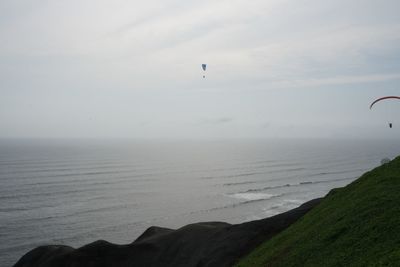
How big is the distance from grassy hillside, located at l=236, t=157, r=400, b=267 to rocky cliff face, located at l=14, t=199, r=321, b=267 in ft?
15.0

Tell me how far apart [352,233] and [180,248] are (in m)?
16.9

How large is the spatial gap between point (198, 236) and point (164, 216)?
1414 inches

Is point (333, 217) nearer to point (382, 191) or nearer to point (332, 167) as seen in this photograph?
point (382, 191)

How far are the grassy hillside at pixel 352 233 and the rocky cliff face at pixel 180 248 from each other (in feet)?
15.0

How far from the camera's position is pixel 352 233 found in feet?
56.5

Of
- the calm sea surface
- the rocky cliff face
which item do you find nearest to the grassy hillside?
the rocky cliff face

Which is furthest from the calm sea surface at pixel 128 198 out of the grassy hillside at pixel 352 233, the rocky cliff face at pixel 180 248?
the grassy hillside at pixel 352 233

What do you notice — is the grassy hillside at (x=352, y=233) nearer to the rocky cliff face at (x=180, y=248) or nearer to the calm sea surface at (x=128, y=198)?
the rocky cliff face at (x=180, y=248)

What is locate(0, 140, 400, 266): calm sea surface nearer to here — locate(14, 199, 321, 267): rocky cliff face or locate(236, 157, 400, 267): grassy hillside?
locate(14, 199, 321, 267): rocky cliff face

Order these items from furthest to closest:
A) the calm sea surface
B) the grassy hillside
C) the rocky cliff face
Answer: the calm sea surface
the rocky cliff face
the grassy hillside

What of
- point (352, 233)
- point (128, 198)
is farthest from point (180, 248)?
point (128, 198)

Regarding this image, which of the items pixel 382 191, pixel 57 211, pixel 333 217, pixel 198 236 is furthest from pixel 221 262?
pixel 57 211

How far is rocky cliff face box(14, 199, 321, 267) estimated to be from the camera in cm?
2816

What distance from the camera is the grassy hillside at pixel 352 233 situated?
48.6 feet
